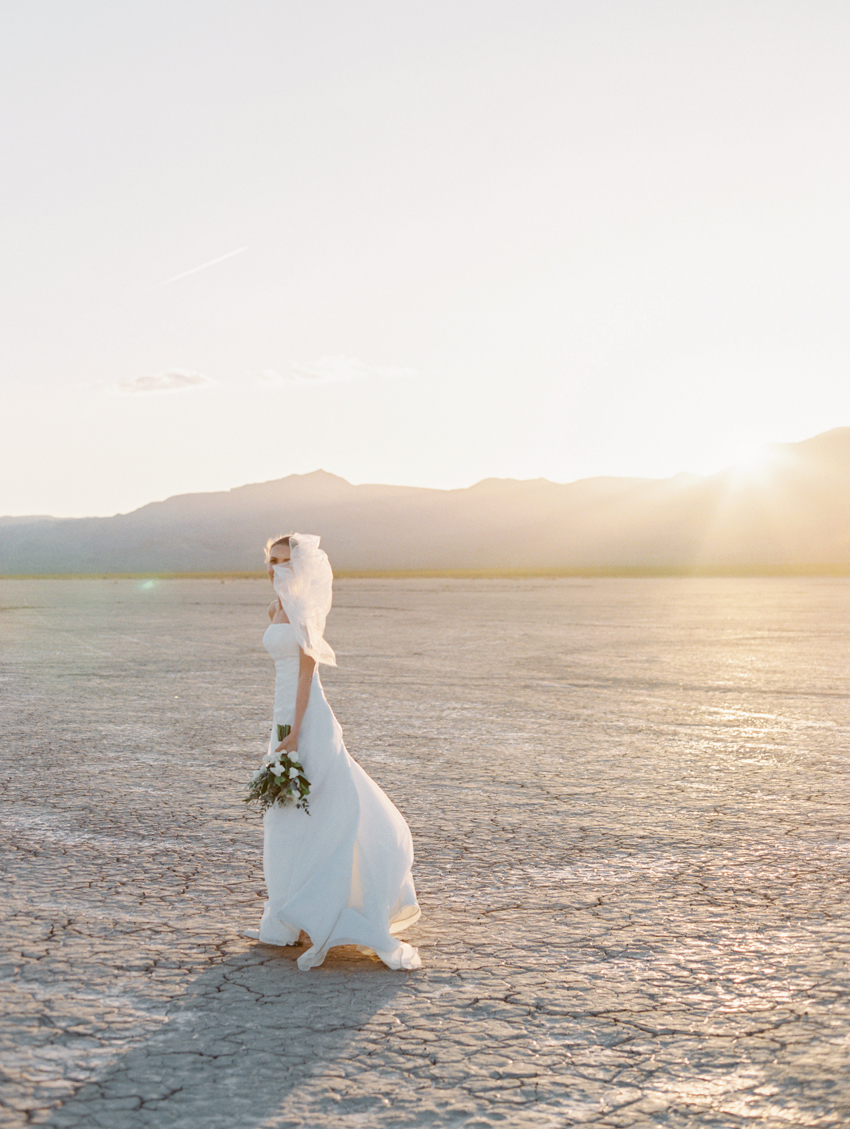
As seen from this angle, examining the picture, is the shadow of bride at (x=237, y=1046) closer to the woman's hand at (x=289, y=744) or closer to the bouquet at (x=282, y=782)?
the bouquet at (x=282, y=782)

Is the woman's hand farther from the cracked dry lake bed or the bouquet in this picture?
the cracked dry lake bed

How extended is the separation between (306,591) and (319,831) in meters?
1.13

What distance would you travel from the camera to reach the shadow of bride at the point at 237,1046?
3.21 metres

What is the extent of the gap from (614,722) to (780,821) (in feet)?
15.3

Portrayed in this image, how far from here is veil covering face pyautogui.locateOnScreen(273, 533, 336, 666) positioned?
489cm

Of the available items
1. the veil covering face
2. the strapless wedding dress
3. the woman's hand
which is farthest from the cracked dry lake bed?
the veil covering face

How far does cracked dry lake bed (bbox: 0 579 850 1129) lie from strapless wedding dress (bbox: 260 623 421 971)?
0.46 ft

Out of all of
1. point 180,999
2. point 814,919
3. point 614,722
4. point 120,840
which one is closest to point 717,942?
point 814,919

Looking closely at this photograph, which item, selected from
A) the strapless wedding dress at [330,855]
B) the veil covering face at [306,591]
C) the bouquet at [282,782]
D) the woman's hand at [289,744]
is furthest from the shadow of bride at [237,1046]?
the veil covering face at [306,591]

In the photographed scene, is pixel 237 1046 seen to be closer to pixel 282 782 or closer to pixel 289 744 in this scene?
pixel 282 782

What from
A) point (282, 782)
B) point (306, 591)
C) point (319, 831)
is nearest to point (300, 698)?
point (282, 782)

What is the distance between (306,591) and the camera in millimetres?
4980

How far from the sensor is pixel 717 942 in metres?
4.70

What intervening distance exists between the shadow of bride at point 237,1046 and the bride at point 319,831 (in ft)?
0.58
